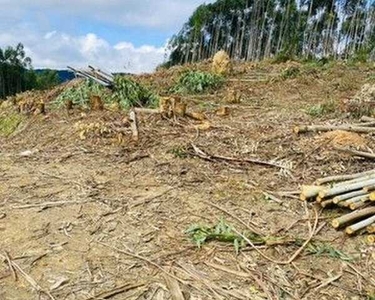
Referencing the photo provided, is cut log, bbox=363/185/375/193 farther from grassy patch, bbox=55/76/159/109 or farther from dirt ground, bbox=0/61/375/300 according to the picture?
grassy patch, bbox=55/76/159/109

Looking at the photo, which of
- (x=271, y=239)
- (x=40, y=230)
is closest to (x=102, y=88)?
(x=40, y=230)

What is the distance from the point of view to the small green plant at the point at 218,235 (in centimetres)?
253

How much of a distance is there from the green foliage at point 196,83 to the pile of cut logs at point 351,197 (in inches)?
192

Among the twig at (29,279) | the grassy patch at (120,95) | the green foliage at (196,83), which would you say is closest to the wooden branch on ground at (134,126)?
the grassy patch at (120,95)

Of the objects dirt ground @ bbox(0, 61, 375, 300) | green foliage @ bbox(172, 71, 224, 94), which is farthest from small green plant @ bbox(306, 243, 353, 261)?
green foliage @ bbox(172, 71, 224, 94)

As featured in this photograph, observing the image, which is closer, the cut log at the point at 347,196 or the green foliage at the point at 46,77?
the cut log at the point at 347,196

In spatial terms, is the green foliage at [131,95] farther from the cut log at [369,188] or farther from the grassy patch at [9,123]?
the cut log at [369,188]


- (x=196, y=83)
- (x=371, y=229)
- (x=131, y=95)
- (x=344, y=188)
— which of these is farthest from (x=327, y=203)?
(x=196, y=83)

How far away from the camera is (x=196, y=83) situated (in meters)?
7.75

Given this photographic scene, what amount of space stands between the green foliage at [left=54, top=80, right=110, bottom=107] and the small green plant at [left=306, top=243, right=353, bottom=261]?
179 inches

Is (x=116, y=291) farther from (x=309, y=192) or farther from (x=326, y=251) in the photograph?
(x=309, y=192)

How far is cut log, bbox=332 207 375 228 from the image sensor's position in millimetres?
2557

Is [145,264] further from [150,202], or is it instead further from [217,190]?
[217,190]

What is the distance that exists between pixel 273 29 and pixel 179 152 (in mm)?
27926
